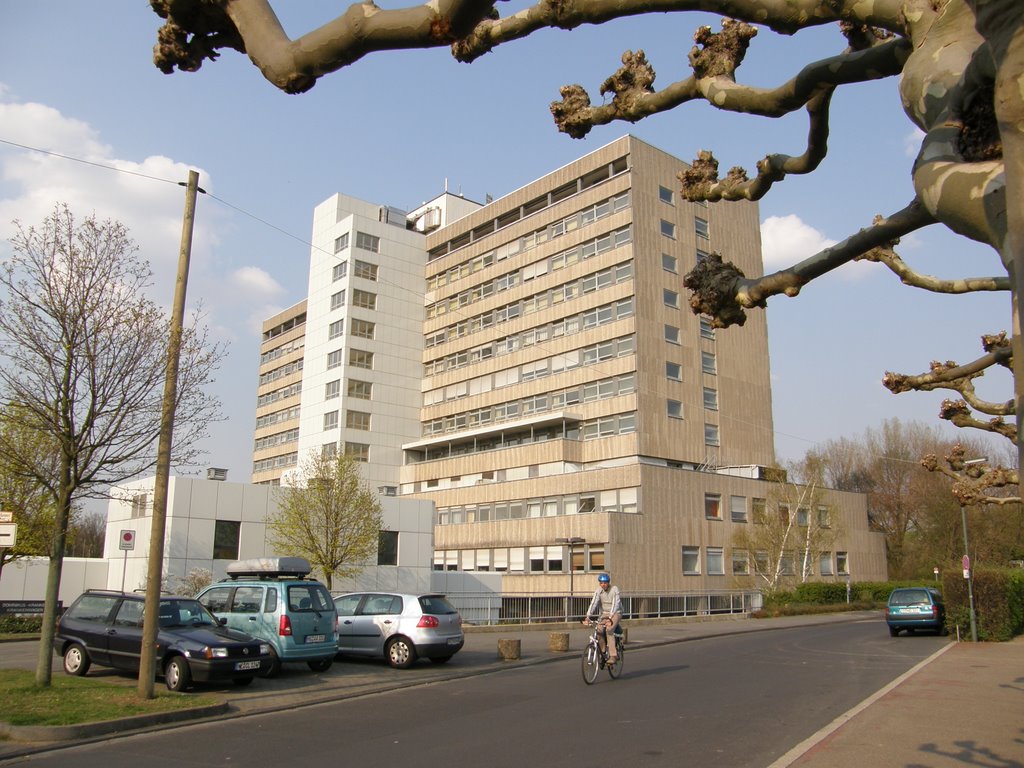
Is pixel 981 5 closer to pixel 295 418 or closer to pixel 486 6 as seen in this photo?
pixel 486 6

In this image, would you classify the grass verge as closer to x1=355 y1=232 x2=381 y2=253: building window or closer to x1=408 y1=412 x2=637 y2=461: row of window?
x1=408 y1=412 x2=637 y2=461: row of window

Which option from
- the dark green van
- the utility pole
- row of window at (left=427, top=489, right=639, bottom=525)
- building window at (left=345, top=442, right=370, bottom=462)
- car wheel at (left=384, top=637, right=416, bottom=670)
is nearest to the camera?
the utility pole

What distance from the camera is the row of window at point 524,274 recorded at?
53781 millimetres

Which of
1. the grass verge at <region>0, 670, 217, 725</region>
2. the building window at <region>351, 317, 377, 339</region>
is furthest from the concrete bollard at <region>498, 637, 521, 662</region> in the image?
the building window at <region>351, 317, 377, 339</region>

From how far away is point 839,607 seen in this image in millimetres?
47781

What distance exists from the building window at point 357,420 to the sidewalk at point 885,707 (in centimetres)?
4177

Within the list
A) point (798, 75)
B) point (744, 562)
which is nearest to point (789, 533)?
point (744, 562)

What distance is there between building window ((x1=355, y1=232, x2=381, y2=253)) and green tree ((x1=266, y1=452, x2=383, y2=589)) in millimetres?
35361

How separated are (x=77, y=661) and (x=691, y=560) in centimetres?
3950

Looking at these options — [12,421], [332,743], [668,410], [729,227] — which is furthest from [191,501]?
[729,227]

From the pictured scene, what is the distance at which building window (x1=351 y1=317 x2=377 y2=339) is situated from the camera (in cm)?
6431

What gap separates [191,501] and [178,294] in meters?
20.4

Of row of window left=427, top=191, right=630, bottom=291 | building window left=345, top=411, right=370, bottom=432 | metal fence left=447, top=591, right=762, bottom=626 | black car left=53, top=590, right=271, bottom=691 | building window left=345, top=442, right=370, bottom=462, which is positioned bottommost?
metal fence left=447, top=591, right=762, bottom=626

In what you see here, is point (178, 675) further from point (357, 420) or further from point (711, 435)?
point (357, 420)
